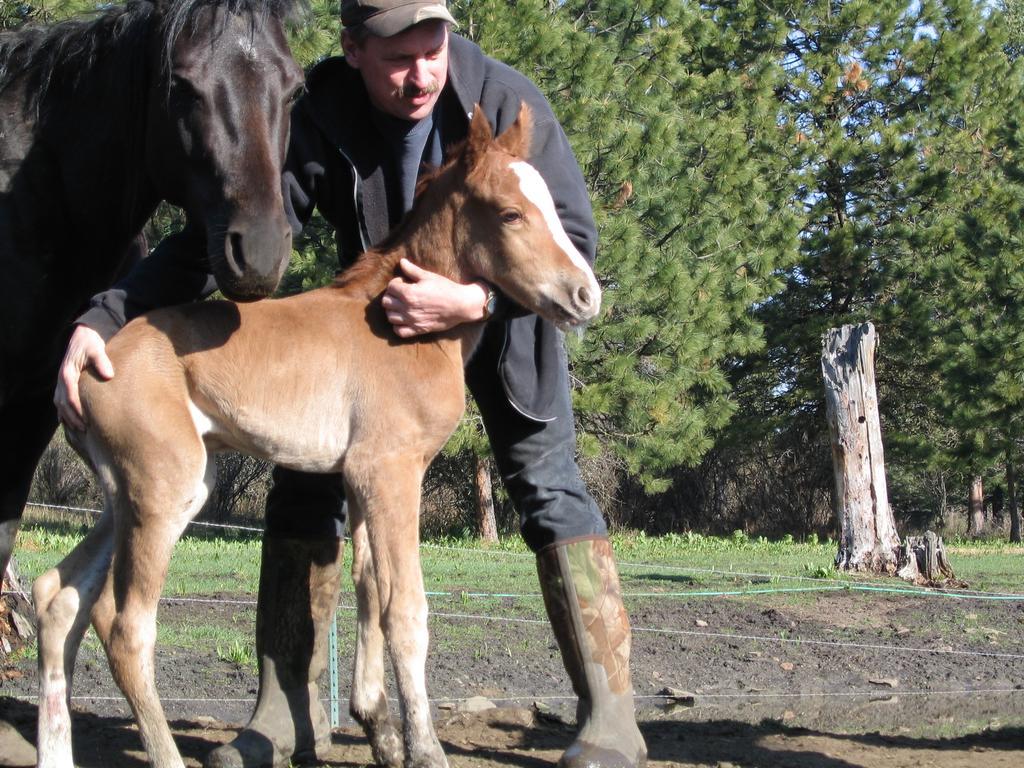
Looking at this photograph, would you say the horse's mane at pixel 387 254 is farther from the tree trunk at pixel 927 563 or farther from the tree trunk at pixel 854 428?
the tree trunk at pixel 854 428

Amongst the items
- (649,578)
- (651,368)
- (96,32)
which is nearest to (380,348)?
(96,32)

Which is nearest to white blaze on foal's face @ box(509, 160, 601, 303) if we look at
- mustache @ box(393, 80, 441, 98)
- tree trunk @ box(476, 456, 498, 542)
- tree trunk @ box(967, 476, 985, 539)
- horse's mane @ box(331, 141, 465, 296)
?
horse's mane @ box(331, 141, 465, 296)

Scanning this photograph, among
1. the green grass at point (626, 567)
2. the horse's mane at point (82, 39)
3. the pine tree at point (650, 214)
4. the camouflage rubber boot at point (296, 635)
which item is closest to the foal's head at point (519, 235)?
the horse's mane at point (82, 39)

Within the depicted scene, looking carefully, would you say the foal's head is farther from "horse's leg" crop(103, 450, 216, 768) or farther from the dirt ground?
the dirt ground

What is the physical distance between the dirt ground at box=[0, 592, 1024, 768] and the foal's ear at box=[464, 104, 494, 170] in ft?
6.58

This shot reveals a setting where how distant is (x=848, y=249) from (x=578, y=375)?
8.47m

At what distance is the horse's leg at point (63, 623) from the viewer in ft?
11.1

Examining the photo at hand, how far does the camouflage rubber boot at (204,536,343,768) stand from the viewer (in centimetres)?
407

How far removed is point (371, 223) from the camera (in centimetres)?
411

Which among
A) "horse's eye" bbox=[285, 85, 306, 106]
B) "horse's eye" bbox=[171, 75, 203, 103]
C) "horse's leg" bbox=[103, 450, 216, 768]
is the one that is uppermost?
"horse's eye" bbox=[285, 85, 306, 106]

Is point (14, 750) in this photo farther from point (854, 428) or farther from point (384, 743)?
point (854, 428)

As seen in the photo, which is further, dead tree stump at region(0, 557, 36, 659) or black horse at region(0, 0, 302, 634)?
dead tree stump at region(0, 557, 36, 659)

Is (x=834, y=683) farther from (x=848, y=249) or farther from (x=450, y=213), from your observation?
(x=848, y=249)

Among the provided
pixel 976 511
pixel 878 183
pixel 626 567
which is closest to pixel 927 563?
pixel 626 567
